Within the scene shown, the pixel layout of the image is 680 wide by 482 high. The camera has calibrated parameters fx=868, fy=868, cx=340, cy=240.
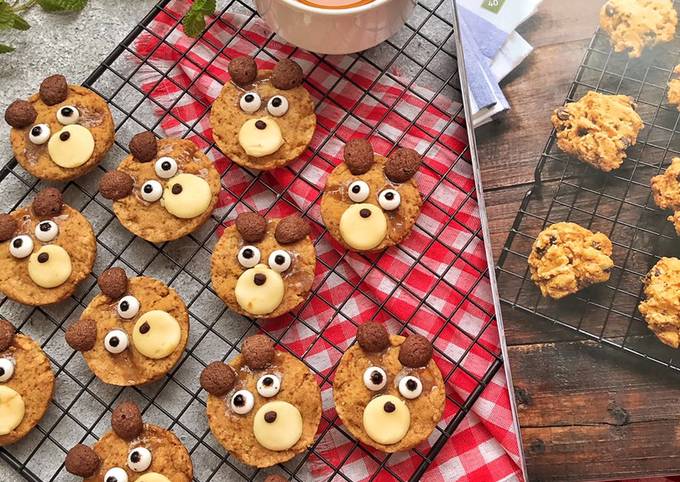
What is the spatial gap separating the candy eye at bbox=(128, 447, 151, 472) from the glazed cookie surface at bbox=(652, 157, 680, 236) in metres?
0.97

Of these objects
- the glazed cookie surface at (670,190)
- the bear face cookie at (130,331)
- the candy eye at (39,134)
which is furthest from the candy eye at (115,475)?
the glazed cookie surface at (670,190)

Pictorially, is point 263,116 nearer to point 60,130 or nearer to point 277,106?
point 277,106

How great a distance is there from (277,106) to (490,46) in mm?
406

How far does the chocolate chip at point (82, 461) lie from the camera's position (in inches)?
58.7

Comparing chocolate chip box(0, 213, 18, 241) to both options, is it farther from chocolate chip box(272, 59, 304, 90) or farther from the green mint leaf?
chocolate chip box(272, 59, 304, 90)

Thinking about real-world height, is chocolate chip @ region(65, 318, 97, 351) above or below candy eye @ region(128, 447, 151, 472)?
above

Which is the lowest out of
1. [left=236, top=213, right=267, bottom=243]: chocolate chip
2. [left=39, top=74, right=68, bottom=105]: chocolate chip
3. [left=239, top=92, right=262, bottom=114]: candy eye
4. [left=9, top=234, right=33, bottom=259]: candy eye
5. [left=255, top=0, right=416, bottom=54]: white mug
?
[left=9, top=234, right=33, bottom=259]: candy eye

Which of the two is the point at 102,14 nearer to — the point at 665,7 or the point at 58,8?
the point at 58,8

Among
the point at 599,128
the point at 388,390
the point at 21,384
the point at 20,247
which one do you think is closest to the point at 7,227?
the point at 20,247

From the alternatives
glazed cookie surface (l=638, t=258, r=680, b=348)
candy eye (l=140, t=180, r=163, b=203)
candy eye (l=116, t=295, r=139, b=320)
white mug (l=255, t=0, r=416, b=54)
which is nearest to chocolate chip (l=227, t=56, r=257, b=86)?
white mug (l=255, t=0, r=416, b=54)

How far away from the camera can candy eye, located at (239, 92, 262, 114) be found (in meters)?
1.64

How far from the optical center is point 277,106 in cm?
163

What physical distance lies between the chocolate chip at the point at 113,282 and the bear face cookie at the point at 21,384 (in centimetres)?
17

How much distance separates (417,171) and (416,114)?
12 cm
